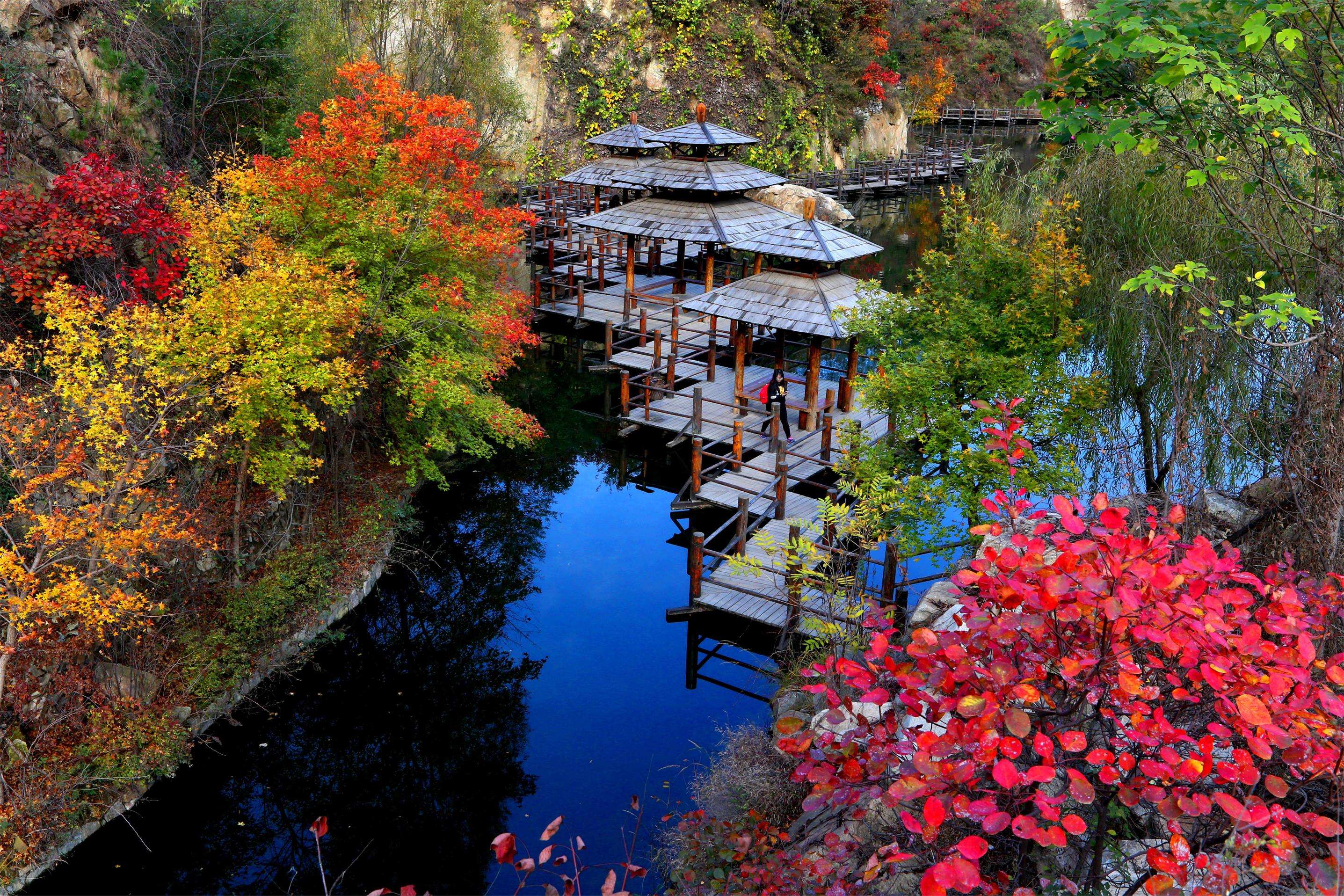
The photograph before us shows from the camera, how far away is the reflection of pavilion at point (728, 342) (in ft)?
48.9

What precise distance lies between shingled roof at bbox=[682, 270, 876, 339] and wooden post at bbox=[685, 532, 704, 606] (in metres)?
5.34

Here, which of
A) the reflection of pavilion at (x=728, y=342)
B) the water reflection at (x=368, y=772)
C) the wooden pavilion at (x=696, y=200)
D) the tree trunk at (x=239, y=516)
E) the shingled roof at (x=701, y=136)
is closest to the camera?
the water reflection at (x=368, y=772)

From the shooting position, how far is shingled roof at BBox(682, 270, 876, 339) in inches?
714

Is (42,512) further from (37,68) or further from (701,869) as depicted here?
(37,68)

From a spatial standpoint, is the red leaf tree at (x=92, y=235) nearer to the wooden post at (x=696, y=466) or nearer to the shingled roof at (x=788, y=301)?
the wooden post at (x=696, y=466)

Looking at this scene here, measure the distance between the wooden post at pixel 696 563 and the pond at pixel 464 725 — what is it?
0.86 metres

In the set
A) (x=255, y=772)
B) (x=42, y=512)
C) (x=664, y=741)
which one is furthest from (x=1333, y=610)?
(x=42, y=512)

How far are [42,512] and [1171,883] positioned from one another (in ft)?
39.2

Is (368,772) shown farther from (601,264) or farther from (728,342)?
(601,264)

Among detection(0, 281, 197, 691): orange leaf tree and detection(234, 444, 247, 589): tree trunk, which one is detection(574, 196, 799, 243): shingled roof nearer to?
detection(234, 444, 247, 589): tree trunk

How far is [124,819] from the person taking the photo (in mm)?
10953

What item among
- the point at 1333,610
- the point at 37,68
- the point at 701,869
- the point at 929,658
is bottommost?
the point at 701,869

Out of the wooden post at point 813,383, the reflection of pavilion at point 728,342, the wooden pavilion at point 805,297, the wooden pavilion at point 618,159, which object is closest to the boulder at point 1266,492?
the reflection of pavilion at point 728,342

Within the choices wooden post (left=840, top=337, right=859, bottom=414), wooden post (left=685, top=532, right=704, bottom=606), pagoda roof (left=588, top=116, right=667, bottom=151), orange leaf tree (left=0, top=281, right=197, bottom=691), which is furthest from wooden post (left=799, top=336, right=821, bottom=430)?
pagoda roof (left=588, top=116, right=667, bottom=151)
